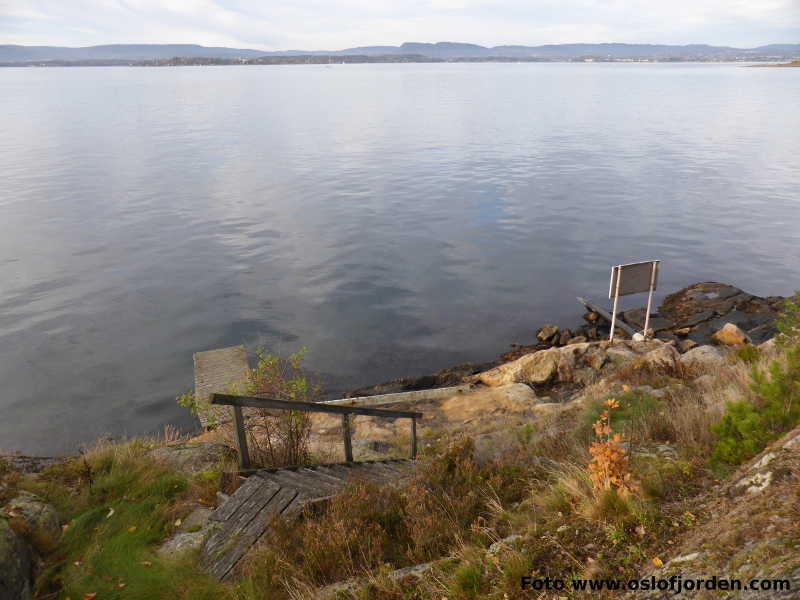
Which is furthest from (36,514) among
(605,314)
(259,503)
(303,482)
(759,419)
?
(605,314)

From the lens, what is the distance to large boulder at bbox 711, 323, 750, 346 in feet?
66.0

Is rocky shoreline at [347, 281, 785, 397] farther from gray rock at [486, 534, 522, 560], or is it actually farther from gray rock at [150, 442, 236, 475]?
gray rock at [486, 534, 522, 560]

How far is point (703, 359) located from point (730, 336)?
25.1 ft

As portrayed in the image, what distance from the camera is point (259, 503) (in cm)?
664

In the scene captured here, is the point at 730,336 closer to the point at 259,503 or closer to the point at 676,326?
the point at 676,326

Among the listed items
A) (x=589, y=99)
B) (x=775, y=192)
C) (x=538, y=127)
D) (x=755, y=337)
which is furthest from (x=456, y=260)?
(x=589, y=99)

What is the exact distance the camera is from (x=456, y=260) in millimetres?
32000

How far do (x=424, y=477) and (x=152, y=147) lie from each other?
70.0m

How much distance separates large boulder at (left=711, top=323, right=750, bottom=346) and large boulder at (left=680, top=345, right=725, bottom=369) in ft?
19.3

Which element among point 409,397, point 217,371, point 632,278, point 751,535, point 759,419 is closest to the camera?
point 751,535

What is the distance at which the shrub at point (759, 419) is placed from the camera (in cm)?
566

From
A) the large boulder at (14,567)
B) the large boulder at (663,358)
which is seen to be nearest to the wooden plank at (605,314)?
the large boulder at (663,358)

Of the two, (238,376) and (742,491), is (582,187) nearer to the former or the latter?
(238,376)

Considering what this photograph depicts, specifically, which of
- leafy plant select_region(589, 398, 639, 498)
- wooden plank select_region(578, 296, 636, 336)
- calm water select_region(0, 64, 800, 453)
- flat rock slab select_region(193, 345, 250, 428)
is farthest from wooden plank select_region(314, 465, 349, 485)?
wooden plank select_region(578, 296, 636, 336)
